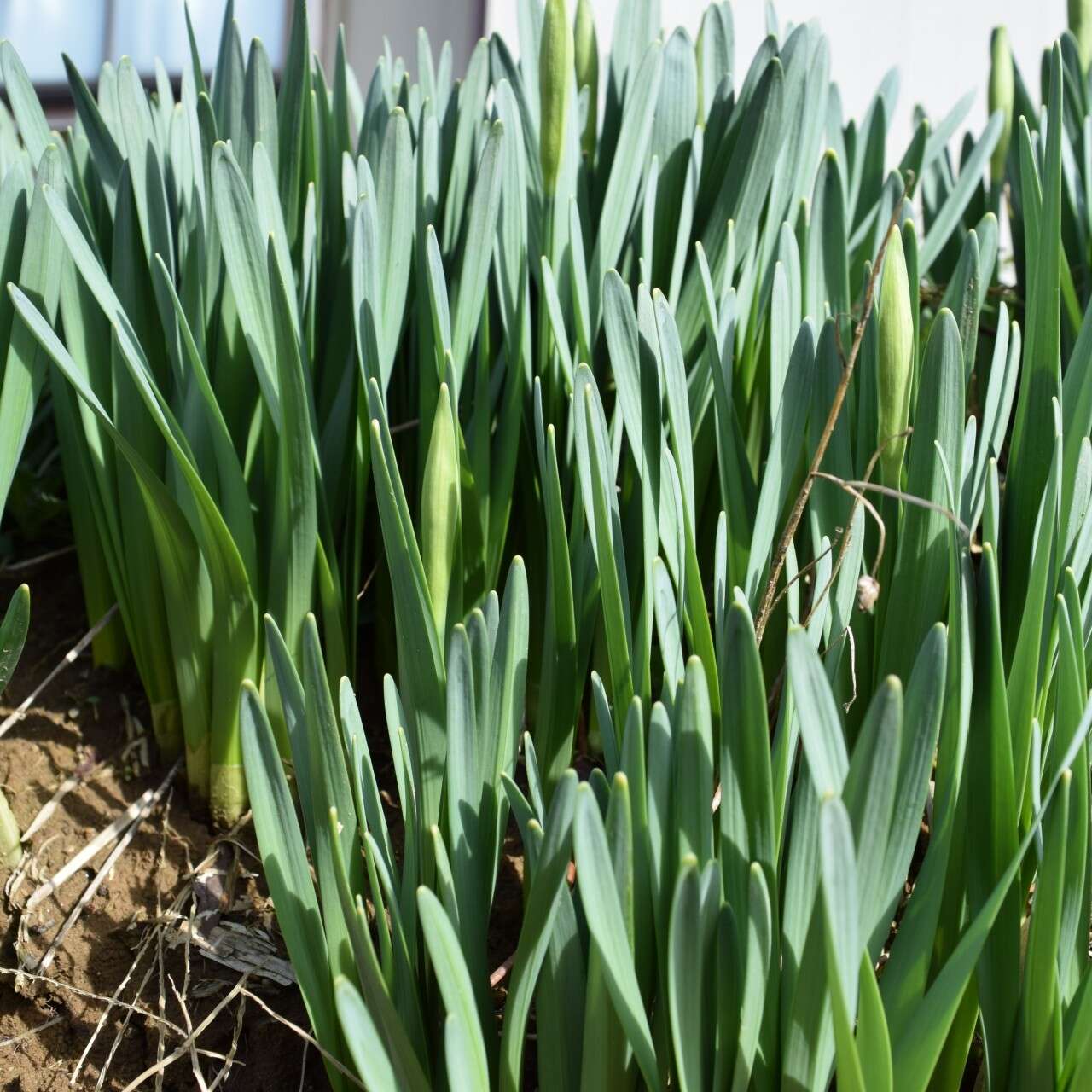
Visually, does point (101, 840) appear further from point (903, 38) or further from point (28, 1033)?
point (903, 38)

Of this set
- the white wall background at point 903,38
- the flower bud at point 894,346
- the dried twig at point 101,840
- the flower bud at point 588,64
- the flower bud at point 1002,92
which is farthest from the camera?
the white wall background at point 903,38

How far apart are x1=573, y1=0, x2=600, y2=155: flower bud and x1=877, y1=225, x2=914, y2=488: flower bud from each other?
1.50ft

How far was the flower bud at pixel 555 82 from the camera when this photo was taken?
2.52ft

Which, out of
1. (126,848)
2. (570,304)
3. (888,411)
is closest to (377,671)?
(126,848)

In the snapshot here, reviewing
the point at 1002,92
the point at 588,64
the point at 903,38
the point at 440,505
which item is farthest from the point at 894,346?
the point at 903,38

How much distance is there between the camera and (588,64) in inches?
39.6

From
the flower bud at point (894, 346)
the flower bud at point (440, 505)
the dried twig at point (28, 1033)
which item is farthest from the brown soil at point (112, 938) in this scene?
the flower bud at point (894, 346)

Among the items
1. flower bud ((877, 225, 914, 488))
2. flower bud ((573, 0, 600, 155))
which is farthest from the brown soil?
flower bud ((573, 0, 600, 155))

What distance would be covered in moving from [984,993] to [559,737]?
28cm

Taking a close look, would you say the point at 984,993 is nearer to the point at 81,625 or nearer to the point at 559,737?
the point at 559,737

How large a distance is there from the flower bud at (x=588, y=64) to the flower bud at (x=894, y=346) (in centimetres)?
46

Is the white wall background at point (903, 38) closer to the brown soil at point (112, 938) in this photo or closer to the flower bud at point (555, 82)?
the flower bud at point (555, 82)

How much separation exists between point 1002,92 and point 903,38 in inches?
36.0

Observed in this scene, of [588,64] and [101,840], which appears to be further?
[588,64]
